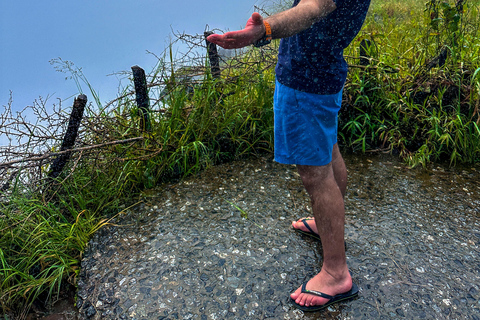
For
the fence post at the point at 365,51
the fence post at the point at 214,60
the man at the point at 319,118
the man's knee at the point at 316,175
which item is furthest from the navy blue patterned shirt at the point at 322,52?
the fence post at the point at 365,51

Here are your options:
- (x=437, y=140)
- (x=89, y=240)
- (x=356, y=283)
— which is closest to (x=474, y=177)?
(x=437, y=140)

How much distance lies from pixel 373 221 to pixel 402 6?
680cm

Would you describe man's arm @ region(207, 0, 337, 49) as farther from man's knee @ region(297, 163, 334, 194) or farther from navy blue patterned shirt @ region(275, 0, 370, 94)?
man's knee @ region(297, 163, 334, 194)

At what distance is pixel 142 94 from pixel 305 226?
178 cm

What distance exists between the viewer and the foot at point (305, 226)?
241 cm

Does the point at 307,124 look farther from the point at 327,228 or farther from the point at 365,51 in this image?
the point at 365,51

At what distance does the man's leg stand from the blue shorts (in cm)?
8

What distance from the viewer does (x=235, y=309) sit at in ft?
6.42

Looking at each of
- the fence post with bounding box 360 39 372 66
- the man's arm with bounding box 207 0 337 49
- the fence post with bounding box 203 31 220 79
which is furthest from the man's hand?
the fence post with bounding box 360 39 372 66

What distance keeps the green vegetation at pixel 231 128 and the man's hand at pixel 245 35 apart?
71.3 inches

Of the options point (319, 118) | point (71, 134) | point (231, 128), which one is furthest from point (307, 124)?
point (71, 134)

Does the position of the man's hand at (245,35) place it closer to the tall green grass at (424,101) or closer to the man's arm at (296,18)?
the man's arm at (296,18)

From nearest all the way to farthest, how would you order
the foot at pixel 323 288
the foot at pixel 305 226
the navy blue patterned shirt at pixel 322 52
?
the navy blue patterned shirt at pixel 322 52 < the foot at pixel 323 288 < the foot at pixel 305 226

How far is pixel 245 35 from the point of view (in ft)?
4.02
